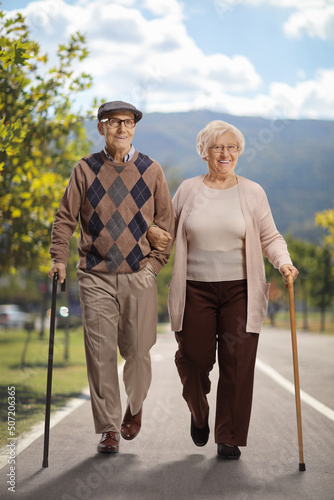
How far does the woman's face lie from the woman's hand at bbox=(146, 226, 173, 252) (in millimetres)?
602

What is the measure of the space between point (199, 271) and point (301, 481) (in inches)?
62.9

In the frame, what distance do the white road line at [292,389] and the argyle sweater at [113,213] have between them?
2.70 metres

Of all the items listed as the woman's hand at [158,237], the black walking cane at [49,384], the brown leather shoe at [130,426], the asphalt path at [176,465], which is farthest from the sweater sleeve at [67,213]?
the asphalt path at [176,465]

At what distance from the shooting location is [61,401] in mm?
8523

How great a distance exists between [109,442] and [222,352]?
101cm

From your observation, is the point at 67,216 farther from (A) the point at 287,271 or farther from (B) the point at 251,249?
(A) the point at 287,271

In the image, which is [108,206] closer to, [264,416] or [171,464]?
[171,464]

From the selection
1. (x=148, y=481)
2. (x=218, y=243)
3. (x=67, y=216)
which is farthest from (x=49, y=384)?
(x=218, y=243)

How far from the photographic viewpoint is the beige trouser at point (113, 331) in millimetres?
5152

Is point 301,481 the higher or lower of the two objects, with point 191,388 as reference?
lower

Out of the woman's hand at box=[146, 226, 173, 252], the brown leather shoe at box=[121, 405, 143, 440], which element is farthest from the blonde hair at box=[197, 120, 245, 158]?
the brown leather shoe at box=[121, 405, 143, 440]

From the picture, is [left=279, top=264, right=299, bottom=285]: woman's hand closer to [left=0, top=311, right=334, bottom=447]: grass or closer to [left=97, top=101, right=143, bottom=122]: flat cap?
[left=97, top=101, right=143, bottom=122]: flat cap

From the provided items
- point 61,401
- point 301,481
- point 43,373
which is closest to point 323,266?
point 43,373

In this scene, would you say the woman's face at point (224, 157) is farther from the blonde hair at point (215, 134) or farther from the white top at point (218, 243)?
the white top at point (218, 243)
